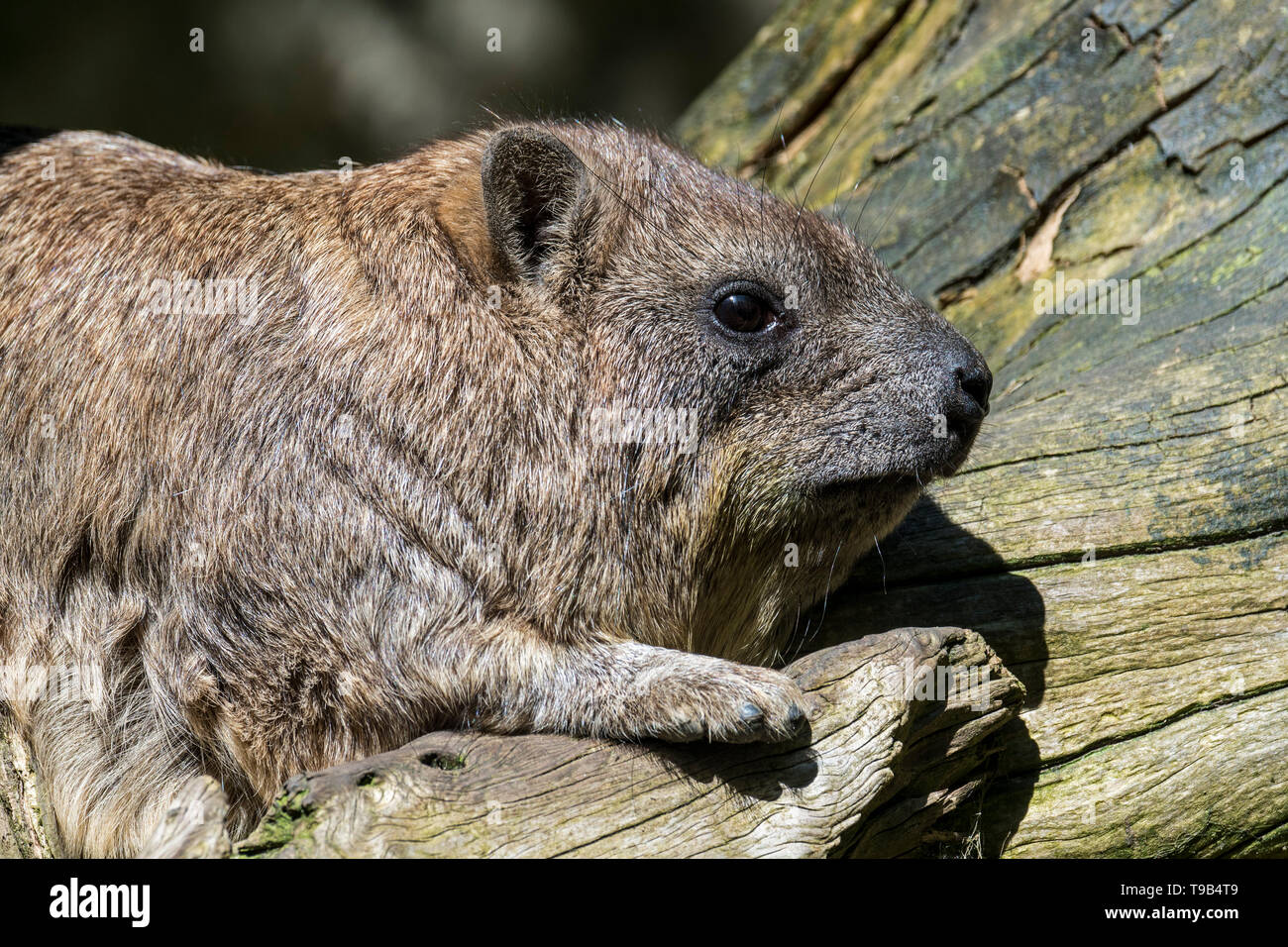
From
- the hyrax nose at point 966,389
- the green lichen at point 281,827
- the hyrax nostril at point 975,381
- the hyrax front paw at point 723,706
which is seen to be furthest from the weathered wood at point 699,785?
the hyrax nostril at point 975,381

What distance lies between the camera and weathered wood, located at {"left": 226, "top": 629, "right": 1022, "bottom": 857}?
13.4 feet

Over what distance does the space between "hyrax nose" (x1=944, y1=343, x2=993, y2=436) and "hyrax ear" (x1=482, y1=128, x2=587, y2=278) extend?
1832 millimetres

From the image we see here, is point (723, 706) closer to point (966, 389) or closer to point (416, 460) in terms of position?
point (416, 460)

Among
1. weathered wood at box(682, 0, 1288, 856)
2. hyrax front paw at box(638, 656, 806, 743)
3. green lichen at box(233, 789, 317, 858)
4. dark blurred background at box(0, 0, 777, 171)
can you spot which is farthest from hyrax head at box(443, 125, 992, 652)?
dark blurred background at box(0, 0, 777, 171)

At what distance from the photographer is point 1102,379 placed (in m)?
6.55

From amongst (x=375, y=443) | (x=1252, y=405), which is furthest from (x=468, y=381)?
(x=1252, y=405)

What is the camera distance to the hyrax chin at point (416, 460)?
469 centimetres

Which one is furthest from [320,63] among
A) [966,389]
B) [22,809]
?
[966,389]

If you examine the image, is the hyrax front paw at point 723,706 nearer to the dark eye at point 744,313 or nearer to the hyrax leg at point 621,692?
the hyrax leg at point 621,692

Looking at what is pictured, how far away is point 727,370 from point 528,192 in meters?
1.19

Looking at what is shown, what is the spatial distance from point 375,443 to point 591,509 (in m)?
0.93

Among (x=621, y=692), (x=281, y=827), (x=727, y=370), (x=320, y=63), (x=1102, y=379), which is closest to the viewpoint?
(x=281, y=827)

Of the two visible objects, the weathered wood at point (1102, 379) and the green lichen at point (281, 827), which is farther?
the weathered wood at point (1102, 379)

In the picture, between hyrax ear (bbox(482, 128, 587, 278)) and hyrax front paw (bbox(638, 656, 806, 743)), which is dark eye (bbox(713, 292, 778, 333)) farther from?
hyrax front paw (bbox(638, 656, 806, 743))
